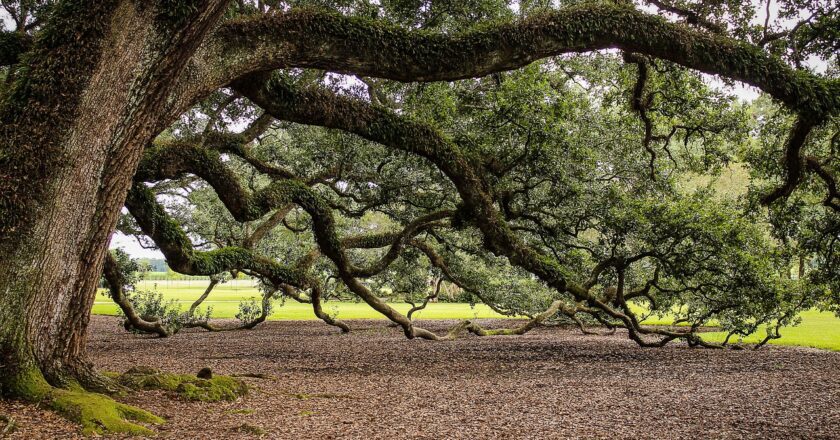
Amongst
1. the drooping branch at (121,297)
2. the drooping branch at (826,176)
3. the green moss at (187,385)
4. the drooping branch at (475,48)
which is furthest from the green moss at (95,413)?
the drooping branch at (826,176)

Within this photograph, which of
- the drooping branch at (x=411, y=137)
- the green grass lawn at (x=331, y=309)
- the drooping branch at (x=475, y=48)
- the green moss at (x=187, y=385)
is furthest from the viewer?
the green grass lawn at (x=331, y=309)

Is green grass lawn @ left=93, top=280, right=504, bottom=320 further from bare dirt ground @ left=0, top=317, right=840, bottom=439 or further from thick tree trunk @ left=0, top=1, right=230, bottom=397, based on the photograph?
thick tree trunk @ left=0, top=1, right=230, bottom=397

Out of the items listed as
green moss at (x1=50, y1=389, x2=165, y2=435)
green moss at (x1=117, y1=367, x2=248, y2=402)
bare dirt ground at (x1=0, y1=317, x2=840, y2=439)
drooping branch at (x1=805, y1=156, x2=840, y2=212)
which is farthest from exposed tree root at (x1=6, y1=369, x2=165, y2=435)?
drooping branch at (x1=805, y1=156, x2=840, y2=212)

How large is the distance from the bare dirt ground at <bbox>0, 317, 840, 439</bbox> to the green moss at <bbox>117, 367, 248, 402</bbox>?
20 cm

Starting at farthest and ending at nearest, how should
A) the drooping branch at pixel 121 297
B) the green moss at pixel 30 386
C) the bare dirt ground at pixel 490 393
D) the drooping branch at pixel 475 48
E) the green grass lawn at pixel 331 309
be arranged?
the green grass lawn at pixel 331 309 < the drooping branch at pixel 121 297 < the drooping branch at pixel 475 48 < the bare dirt ground at pixel 490 393 < the green moss at pixel 30 386

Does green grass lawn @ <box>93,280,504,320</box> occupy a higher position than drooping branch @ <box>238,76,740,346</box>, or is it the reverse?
drooping branch @ <box>238,76,740,346</box>

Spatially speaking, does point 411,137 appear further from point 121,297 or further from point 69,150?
point 121,297

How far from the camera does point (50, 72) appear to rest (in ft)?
15.7

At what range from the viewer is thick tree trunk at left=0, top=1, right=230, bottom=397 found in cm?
475

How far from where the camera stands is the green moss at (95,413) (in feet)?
15.4

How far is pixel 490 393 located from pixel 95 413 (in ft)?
15.5

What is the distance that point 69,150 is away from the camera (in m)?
4.78

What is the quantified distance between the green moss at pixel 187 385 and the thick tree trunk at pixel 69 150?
5.28 ft

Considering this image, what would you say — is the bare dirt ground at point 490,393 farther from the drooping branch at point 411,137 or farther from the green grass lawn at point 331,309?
the green grass lawn at point 331,309
